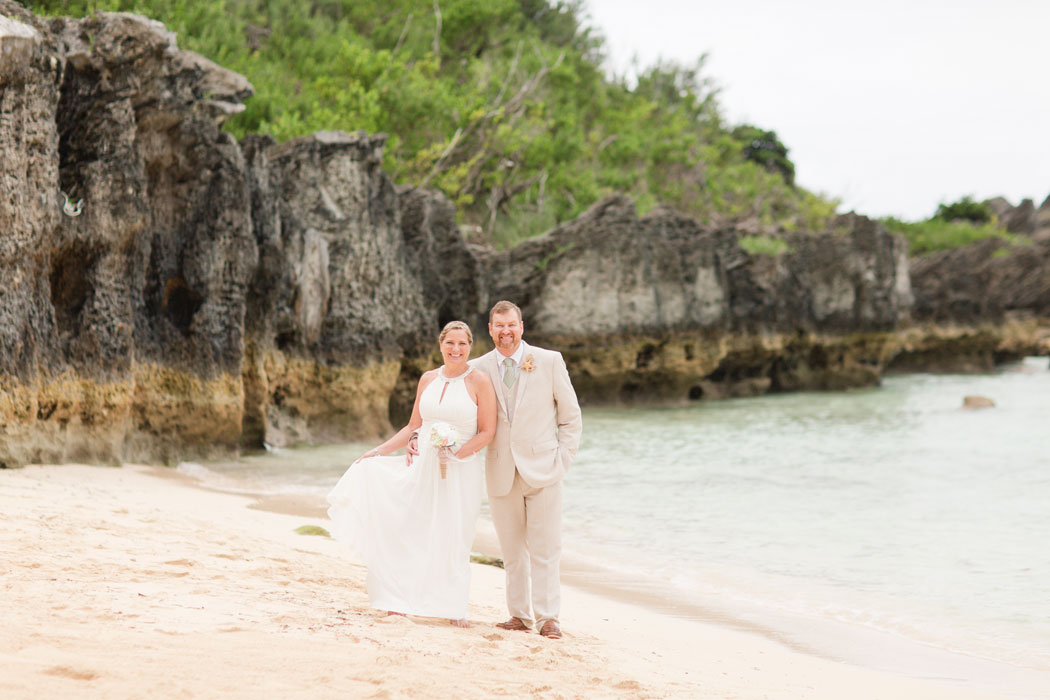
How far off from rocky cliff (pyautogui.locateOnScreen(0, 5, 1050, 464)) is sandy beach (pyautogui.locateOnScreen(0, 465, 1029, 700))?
308cm

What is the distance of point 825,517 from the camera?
384 inches

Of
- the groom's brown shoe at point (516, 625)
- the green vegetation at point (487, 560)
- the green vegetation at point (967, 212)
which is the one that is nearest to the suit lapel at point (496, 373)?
the groom's brown shoe at point (516, 625)

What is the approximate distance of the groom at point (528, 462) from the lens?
15.5 ft

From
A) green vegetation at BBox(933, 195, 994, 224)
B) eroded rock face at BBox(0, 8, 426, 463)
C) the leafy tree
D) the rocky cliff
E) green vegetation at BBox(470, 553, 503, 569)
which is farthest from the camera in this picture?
green vegetation at BBox(933, 195, 994, 224)

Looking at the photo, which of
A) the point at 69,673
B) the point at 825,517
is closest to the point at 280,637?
the point at 69,673

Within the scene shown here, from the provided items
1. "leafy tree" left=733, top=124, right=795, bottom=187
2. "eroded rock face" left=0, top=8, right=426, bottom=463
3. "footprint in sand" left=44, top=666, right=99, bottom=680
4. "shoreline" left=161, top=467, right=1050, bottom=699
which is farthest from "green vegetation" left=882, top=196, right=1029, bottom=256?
"footprint in sand" left=44, top=666, right=99, bottom=680

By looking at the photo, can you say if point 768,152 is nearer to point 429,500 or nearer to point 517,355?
point 517,355

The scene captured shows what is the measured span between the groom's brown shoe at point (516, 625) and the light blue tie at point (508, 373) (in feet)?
4.09

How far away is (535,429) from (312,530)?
10.4 feet

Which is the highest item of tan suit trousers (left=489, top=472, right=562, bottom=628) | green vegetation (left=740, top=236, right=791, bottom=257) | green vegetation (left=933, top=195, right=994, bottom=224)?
green vegetation (left=933, top=195, right=994, bottom=224)

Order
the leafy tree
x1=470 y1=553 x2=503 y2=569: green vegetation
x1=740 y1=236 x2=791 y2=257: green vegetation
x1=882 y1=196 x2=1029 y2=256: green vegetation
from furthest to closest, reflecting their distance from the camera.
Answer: the leafy tree, x1=882 y1=196 x2=1029 y2=256: green vegetation, x1=740 y1=236 x2=791 y2=257: green vegetation, x1=470 y1=553 x2=503 y2=569: green vegetation

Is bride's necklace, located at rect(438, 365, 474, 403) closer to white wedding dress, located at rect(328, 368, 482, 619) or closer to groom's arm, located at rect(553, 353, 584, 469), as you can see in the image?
white wedding dress, located at rect(328, 368, 482, 619)

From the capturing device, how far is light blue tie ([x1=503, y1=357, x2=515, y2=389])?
4820 millimetres

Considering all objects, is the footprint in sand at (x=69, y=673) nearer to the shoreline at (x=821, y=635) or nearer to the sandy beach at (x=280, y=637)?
the sandy beach at (x=280, y=637)
